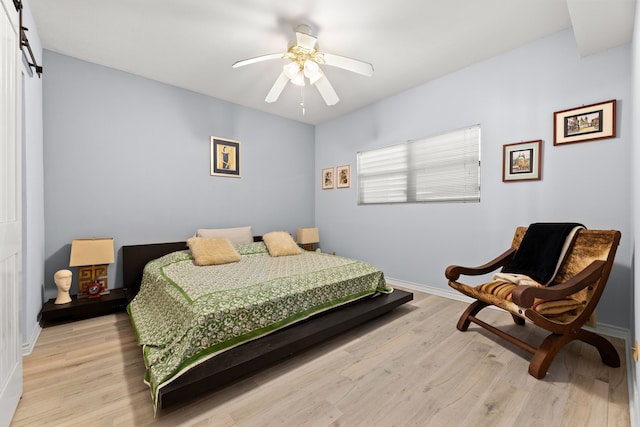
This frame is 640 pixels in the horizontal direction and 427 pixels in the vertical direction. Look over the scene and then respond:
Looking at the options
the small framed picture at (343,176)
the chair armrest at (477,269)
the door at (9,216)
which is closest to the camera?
the door at (9,216)

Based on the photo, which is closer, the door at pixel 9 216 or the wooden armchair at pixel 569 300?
the door at pixel 9 216

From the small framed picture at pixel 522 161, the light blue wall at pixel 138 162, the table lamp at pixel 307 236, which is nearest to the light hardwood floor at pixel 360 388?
the light blue wall at pixel 138 162

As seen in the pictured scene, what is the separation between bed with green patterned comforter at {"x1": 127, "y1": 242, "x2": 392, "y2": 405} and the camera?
64.5 inches

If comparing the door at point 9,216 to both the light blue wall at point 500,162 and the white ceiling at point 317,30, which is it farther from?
the light blue wall at point 500,162

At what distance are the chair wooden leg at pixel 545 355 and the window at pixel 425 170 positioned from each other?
1.60 metres

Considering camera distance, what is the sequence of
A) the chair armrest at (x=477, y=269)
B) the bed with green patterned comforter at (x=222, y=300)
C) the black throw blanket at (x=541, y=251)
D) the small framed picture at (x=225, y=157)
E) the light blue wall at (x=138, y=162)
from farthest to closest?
the small framed picture at (x=225, y=157)
the light blue wall at (x=138, y=162)
the chair armrest at (x=477, y=269)
the black throw blanket at (x=541, y=251)
the bed with green patterned comforter at (x=222, y=300)

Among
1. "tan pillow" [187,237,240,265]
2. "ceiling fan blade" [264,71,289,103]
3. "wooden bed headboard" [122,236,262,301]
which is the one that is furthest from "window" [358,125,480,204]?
"wooden bed headboard" [122,236,262,301]

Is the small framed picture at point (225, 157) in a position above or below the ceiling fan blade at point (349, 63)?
below

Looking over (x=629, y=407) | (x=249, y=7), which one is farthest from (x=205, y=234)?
(x=629, y=407)

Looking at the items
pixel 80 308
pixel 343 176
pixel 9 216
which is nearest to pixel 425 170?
pixel 343 176

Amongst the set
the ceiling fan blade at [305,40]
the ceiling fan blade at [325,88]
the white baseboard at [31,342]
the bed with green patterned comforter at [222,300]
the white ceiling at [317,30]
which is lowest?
the white baseboard at [31,342]

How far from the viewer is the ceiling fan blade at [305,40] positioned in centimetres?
222

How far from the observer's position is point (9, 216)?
1365 mm

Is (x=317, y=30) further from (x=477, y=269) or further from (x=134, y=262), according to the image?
(x=134, y=262)
